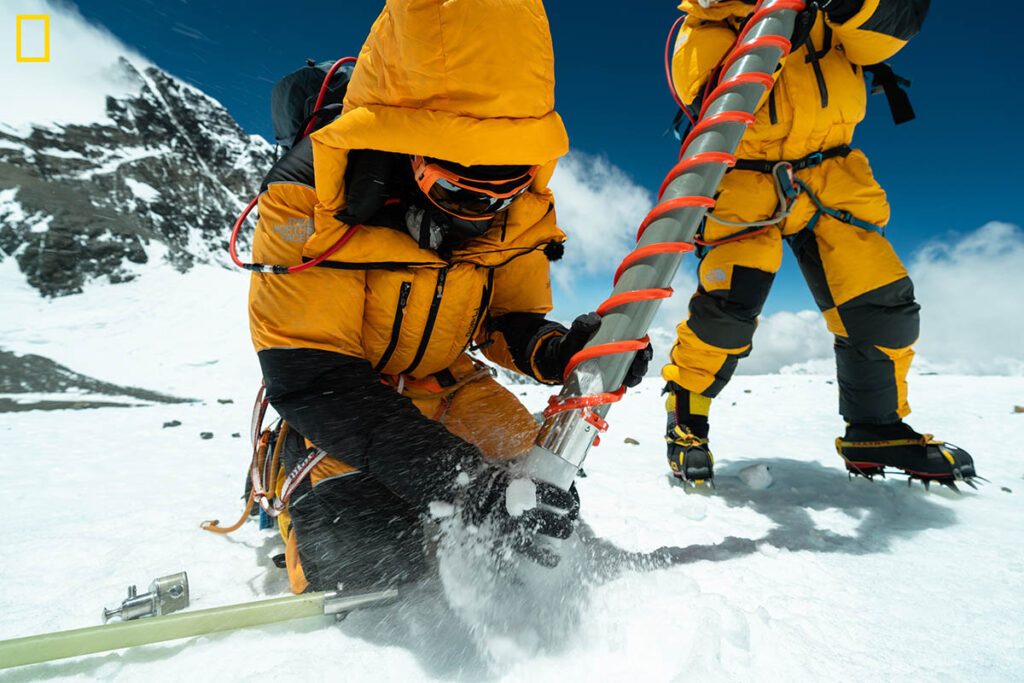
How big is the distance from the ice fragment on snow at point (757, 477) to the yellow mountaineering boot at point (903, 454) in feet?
1.37

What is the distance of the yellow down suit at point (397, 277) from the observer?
113 centimetres

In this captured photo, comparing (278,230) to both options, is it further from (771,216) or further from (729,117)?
(771,216)

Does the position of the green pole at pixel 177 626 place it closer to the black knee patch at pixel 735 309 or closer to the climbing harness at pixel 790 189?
the black knee patch at pixel 735 309

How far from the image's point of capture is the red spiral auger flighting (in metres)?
1.20

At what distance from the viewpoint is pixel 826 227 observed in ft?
7.51

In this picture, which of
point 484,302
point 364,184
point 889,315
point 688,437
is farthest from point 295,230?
point 889,315

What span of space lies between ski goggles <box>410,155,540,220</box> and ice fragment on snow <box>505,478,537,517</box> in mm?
785

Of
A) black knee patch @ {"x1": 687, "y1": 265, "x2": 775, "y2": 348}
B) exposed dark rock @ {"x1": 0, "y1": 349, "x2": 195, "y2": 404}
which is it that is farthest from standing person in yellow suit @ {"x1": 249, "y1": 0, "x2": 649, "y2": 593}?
exposed dark rock @ {"x1": 0, "y1": 349, "x2": 195, "y2": 404}

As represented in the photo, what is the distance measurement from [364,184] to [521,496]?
0.98m

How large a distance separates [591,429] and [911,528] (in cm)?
147

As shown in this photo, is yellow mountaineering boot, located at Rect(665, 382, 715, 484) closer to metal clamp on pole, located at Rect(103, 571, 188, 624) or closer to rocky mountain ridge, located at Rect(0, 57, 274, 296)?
metal clamp on pole, located at Rect(103, 571, 188, 624)

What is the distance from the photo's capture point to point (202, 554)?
5.59ft

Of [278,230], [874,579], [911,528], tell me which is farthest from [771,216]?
[278,230]

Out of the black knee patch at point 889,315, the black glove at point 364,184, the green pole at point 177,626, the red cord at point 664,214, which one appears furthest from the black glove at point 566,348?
the black knee patch at point 889,315
